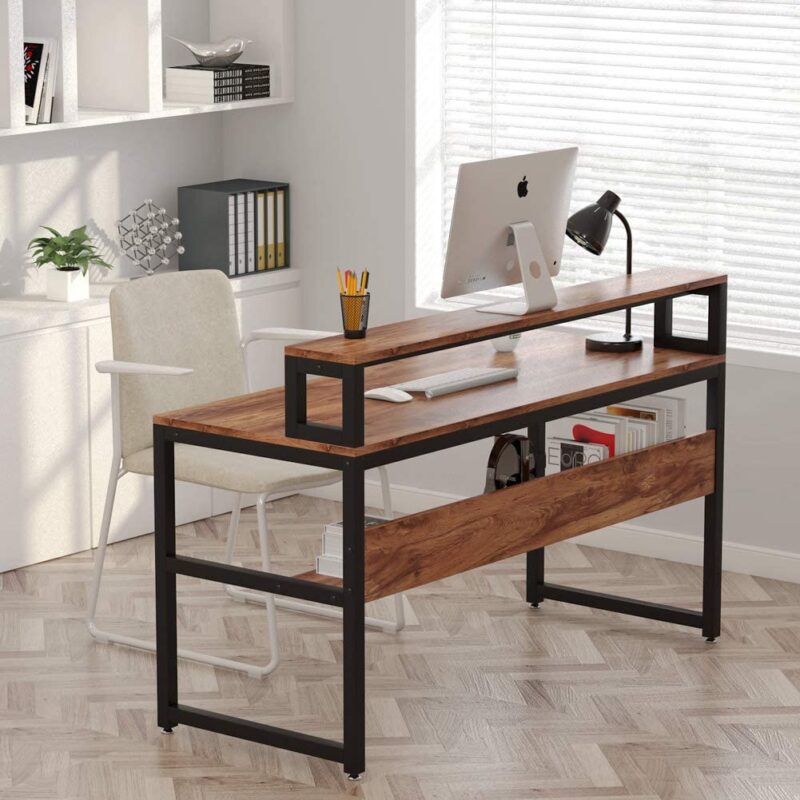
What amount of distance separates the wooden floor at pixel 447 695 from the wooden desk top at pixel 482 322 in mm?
924

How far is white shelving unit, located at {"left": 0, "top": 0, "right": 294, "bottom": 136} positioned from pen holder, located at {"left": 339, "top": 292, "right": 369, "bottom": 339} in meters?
1.71

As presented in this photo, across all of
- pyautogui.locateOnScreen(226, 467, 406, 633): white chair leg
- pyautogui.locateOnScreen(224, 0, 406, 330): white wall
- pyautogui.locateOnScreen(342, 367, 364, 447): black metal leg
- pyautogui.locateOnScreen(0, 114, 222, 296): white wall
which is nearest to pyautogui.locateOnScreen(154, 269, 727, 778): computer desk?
pyautogui.locateOnScreen(342, 367, 364, 447): black metal leg

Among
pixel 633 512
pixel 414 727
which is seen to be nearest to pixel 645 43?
pixel 633 512

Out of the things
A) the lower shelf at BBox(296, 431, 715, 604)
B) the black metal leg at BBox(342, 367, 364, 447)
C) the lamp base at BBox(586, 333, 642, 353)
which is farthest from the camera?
the lamp base at BBox(586, 333, 642, 353)

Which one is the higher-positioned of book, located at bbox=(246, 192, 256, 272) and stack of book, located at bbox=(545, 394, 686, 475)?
book, located at bbox=(246, 192, 256, 272)

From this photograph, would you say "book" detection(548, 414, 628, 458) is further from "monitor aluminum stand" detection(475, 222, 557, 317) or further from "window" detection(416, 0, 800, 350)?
"window" detection(416, 0, 800, 350)

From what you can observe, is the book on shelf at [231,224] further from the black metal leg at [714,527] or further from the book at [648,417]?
the black metal leg at [714,527]

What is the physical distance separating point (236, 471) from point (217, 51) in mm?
1995

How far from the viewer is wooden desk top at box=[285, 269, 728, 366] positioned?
3559mm

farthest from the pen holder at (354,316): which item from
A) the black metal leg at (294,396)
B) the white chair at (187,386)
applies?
the white chair at (187,386)

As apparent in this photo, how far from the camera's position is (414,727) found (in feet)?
13.0

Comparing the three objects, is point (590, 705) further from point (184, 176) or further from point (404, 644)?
point (184, 176)

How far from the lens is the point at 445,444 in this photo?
3730 mm

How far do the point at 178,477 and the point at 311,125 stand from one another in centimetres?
201
